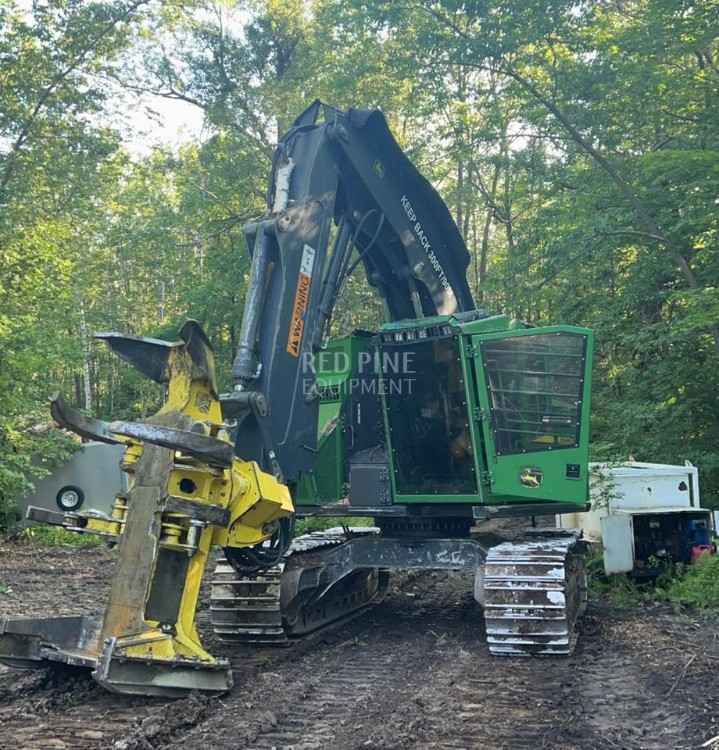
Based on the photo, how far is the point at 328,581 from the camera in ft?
23.1

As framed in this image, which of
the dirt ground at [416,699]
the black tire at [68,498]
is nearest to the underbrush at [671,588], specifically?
the dirt ground at [416,699]

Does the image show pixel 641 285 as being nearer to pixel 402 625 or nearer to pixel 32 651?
pixel 402 625

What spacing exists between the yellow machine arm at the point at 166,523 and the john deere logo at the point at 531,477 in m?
2.26

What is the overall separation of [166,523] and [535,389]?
3317 millimetres

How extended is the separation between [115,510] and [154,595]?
23.2 inches

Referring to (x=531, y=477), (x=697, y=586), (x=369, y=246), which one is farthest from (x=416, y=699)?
(x=697, y=586)

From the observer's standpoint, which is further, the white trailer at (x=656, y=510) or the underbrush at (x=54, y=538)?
the underbrush at (x=54, y=538)

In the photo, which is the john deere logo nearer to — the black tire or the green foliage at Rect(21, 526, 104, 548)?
the green foliage at Rect(21, 526, 104, 548)

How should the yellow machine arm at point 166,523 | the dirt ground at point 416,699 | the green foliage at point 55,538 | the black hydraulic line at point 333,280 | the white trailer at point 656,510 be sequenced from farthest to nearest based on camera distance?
the green foliage at point 55,538 < the white trailer at point 656,510 < the black hydraulic line at point 333,280 < the yellow machine arm at point 166,523 < the dirt ground at point 416,699

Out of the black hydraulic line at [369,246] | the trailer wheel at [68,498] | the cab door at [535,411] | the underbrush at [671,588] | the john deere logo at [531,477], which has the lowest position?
the underbrush at [671,588]

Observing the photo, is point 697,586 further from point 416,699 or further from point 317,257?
point 317,257

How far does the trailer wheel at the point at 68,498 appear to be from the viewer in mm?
16047

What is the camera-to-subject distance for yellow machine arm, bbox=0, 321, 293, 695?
4.62 meters

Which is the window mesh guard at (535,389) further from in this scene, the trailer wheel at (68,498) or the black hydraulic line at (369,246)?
the trailer wheel at (68,498)
